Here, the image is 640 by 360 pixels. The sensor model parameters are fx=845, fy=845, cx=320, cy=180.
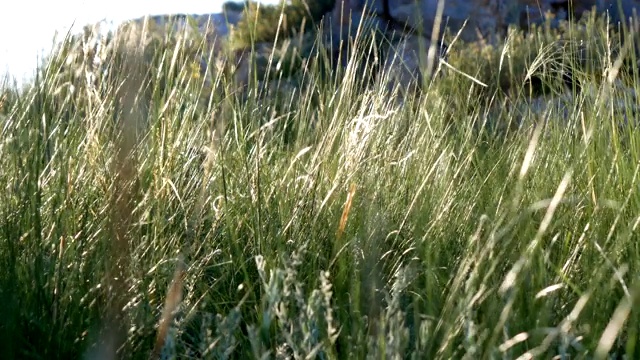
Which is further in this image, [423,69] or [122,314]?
[423,69]

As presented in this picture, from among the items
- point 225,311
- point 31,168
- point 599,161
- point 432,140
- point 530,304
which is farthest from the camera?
point 432,140

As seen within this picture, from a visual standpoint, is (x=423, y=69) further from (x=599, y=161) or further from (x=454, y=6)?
(x=454, y=6)

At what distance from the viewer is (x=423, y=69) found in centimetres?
202

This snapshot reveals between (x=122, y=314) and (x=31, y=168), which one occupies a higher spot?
(x=31, y=168)

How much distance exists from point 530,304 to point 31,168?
871 millimetres

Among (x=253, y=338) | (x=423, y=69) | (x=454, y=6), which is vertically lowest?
(x=454, y=6)

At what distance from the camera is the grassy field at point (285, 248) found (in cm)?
124

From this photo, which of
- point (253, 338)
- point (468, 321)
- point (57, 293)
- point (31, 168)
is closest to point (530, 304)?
point (468, 321)

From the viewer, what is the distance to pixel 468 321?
3.53ft

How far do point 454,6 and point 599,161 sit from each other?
991 cm

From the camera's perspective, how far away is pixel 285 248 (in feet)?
5.56

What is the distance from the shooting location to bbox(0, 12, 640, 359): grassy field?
4.07ft

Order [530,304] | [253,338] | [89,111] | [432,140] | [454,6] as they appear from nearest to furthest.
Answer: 1. [253,338]
2. [530,304]
3. [89,111]
4. [432,140]
5. [454,6]

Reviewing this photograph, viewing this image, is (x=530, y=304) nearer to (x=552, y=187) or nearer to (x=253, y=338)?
(x=253, y=338)
